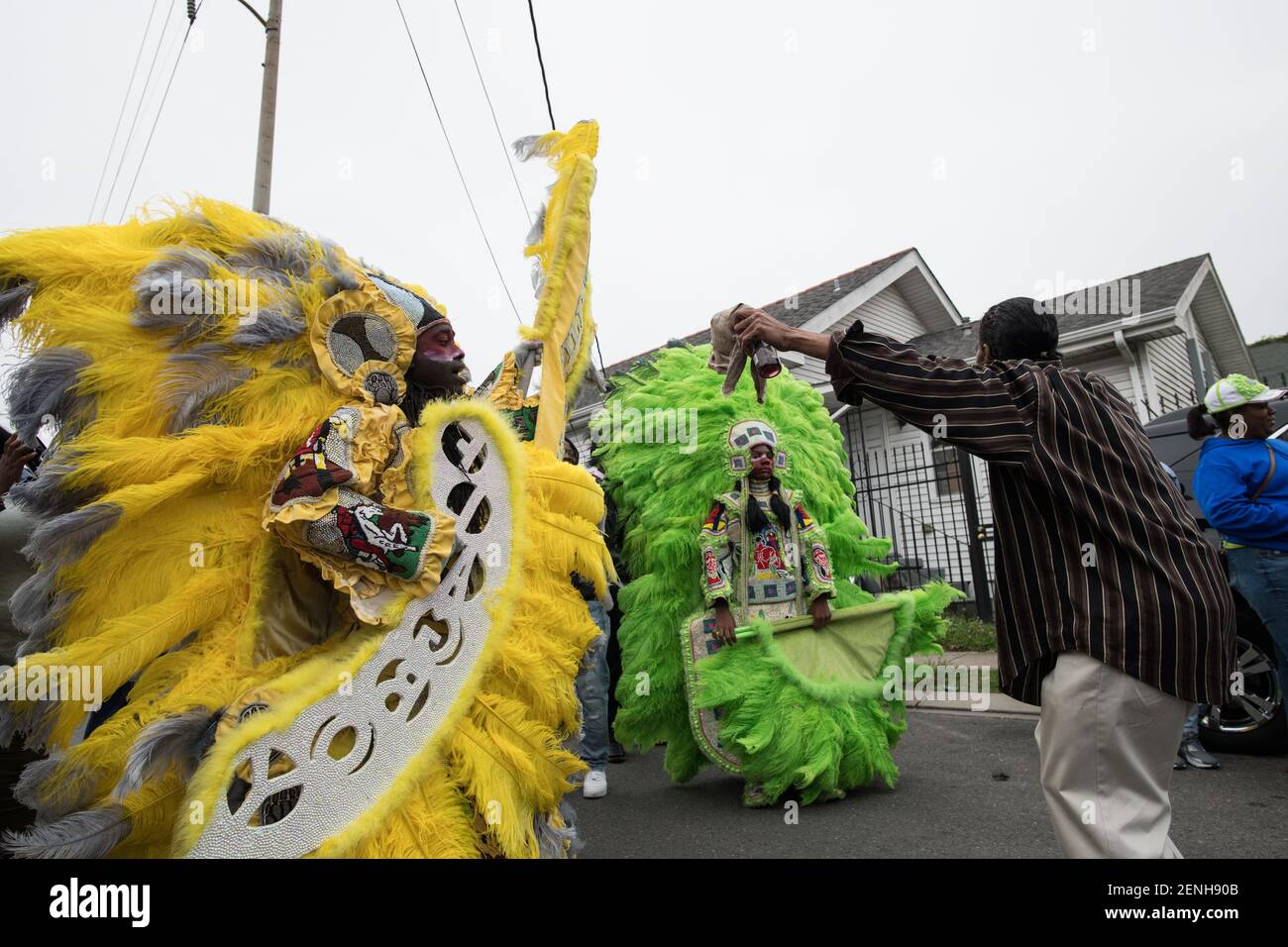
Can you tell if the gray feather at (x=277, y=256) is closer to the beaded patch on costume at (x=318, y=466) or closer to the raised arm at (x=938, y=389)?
the beaded patch on costume at (x=318, y=466)

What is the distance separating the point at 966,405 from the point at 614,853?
2.59m

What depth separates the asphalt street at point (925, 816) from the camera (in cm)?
335

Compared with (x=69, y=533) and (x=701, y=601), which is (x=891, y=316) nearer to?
(x=701, y=601)

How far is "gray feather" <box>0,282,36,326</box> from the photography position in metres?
2.08

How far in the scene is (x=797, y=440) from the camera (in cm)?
481

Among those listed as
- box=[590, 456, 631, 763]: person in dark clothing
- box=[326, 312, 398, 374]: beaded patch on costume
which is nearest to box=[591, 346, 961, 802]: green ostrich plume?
box=[590, 456, 631, 763]: person in dark clothing

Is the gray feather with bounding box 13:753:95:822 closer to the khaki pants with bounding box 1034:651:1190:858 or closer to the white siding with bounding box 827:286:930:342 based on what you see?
the khaki pants with bounding box 1034:651:1190:858

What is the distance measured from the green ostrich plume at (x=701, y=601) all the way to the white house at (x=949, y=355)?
3.04m

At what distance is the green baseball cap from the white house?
366 centimetres

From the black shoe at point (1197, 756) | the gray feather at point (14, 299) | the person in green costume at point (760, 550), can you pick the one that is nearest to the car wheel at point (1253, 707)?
the black shoe at point (1197, 756)

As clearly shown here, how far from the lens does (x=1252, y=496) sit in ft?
13.2

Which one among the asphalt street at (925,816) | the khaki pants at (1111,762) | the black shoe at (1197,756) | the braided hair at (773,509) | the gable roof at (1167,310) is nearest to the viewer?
the khaki pants at (1111,762)

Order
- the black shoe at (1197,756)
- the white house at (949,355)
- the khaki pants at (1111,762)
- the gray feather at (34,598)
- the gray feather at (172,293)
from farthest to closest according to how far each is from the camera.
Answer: the white house at (949,355)
the black shoe at (1197,756)
the gray feather at (172,293)
the gray feather at (34,598)
the khaki pants at (1111,762)
